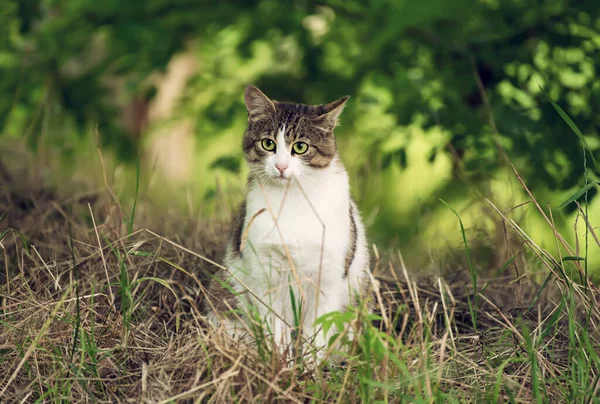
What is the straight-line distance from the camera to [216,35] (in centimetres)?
489

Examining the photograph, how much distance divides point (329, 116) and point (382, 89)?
2025 millimetres

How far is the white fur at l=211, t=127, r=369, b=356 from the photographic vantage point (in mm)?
2426

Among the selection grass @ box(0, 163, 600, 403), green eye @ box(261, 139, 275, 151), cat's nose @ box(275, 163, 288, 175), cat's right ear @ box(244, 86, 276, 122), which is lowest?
grass @ box(0, 163, 600, 403)

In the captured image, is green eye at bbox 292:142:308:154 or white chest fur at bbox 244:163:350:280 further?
green eye at bbox 292:142:308:154

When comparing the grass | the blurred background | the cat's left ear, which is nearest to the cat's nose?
the cat's left ear

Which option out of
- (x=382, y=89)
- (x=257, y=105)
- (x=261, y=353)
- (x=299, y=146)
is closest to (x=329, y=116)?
(x=299, y=146)

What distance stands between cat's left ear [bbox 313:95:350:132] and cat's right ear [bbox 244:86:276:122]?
197mm

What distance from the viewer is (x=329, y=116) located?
106 inches

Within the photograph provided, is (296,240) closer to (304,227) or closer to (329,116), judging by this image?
(304,227)

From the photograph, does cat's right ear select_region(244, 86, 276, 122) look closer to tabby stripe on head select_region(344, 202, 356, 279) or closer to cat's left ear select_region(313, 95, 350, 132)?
cat's left ear select_region(313, 95, 350, 132)

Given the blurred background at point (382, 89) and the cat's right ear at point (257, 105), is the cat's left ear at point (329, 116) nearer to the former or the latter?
the cat's right ear at point (257, 105)

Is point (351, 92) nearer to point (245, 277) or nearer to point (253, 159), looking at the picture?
point (253, 159)

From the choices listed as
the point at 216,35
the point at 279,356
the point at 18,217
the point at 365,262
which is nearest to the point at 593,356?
the point at 279,356

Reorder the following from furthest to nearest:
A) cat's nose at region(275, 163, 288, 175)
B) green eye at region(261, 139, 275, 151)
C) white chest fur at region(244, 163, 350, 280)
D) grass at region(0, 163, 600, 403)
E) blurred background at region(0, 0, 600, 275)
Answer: blurred background at region(0, 0, 600, 275), green eye at region(261, 139, 275, 151), cat's nose at region(275, 163, 288, 175), white chest fur at region(244, 163, 350, 280), grass at region(0, 163, 600, 403)
